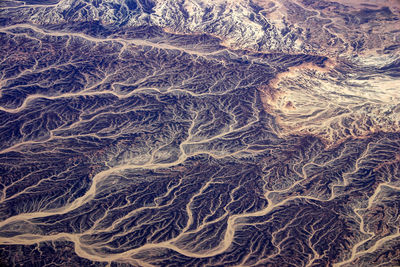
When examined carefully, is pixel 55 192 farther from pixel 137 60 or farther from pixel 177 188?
pixel 137 60

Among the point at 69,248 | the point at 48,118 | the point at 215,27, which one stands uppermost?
the point at 215,27

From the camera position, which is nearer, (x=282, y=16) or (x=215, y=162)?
(x=215, y=162)

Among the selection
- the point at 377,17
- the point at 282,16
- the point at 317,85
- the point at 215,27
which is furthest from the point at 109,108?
the point at 377,17

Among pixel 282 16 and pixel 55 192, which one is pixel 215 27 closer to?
pixel 282 16

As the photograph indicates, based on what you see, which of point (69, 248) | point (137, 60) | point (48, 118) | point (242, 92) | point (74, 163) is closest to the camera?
point (69, 248)

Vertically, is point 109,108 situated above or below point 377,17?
below

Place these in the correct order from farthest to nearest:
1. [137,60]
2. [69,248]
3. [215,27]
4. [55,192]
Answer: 1. [215,27]
2. [137,60]
3. [55,192]
4. [69,248]
